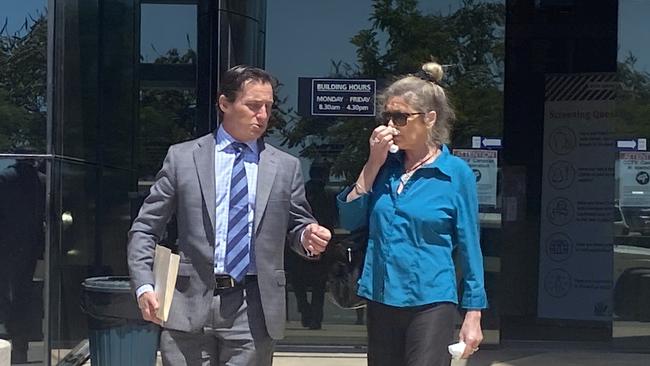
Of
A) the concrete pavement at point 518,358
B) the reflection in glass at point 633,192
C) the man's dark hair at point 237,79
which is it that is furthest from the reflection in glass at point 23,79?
the reflection in glass at point 633,192

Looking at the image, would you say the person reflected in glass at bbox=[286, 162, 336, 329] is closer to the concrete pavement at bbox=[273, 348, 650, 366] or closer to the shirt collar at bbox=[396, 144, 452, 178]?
the concrete pavement at bbox=[273, 348, 650, 366]

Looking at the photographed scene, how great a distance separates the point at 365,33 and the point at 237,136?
4.25 metres

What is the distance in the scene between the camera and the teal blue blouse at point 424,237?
3334 mm

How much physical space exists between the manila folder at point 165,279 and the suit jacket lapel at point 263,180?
0.34 metres

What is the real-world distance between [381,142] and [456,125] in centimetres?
434

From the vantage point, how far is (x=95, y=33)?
7.21m

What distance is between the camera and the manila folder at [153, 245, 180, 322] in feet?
10.8

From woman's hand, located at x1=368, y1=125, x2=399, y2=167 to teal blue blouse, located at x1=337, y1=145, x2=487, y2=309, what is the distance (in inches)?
5.2

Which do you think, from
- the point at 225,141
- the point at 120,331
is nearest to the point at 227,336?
the point at 225,141

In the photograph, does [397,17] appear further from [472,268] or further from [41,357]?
[472,268]

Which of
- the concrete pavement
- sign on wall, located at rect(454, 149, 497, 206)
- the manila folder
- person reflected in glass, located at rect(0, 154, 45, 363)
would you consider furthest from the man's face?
sign on wall, located at rect(454, 149, 497, 206)

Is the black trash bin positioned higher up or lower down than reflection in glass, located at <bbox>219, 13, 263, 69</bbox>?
lower down

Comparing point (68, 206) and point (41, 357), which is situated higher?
point (68, 206)

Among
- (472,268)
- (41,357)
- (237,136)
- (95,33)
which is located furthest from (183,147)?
(95,33)
